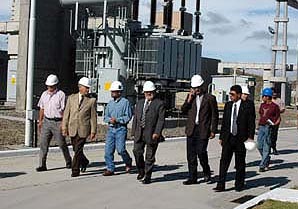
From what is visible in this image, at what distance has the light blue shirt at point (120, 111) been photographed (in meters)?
10.7

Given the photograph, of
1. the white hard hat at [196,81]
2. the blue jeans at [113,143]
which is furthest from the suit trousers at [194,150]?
the blue jeans at [113,143]

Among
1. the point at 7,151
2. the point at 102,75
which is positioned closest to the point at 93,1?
the point at 102,75

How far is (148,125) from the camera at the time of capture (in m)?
10.1

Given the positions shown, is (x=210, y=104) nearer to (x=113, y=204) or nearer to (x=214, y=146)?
(x=113, y=204)

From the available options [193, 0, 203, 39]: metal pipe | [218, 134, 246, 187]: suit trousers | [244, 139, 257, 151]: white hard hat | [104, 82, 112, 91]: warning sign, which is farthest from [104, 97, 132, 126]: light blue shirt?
[193, 0, 203, 39]: metal pipe

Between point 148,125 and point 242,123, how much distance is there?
1.64 metres

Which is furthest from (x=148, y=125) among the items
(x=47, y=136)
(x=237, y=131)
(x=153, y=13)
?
(x=153, y=13)

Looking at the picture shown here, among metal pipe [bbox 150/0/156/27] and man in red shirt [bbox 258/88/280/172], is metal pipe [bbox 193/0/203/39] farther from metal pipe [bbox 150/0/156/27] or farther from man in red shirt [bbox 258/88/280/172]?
man in red shirt [bbox 258/88/280/172]

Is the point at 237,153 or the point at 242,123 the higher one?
the point at 242,123

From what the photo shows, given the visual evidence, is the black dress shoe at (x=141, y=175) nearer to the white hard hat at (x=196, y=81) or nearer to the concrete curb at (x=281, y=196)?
the white hard hat at (x=196, y=81)

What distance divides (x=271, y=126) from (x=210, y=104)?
304cm

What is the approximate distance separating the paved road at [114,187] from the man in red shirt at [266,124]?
1.10 feet

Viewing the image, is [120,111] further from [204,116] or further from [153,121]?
[204,116]

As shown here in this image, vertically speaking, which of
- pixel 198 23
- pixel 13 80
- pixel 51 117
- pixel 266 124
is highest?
pixel 198 23
